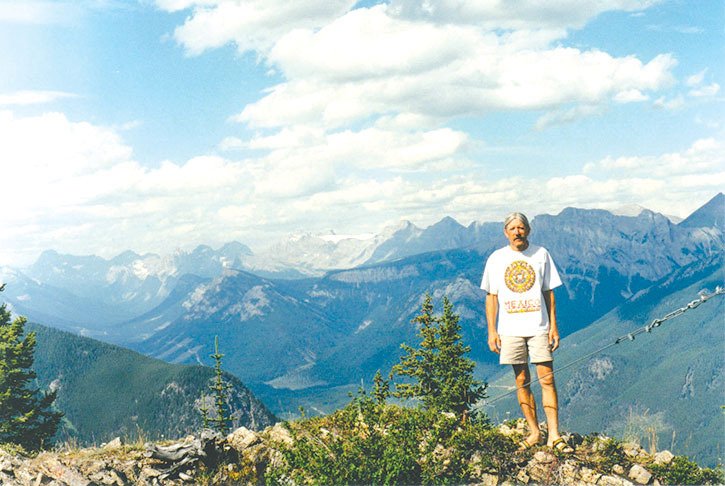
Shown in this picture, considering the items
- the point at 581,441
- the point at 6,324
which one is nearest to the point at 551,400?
the point at 581,441

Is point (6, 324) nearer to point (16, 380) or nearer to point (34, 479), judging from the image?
point (16, 380)

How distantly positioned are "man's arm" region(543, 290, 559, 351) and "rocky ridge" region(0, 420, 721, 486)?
1805mm

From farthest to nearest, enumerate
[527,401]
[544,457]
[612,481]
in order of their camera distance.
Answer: [527,401] → [544,457] → [612,481]

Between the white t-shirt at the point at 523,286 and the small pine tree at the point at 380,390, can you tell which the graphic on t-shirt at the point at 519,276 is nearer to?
the white t-shirt at the point at 523,286

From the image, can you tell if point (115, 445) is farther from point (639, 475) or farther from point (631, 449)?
point (631, 449)

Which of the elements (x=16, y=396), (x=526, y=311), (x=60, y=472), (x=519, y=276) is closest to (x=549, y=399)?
(x=526, y=311)

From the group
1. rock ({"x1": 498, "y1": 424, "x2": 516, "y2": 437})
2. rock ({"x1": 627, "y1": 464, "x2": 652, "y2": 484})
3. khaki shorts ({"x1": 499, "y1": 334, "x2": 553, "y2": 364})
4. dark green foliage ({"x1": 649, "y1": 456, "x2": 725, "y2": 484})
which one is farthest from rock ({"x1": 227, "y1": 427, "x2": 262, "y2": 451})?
dark green foliage ({"x1": 649, "y1": 456, "x2": 725, "y2": 484})

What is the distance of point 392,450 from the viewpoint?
8023 millimetres

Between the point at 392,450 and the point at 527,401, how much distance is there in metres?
3.27

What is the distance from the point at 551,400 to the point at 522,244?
287 centimetres

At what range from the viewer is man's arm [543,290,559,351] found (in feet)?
31.6

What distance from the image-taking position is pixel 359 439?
8.61 meters

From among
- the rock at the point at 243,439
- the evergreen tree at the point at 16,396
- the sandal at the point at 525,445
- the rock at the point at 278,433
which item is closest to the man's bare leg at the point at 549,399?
the sandal at the point at 525,445

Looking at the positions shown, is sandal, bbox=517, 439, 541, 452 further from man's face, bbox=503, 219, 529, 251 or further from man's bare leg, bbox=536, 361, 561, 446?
man's face, bbox=503, 219, 529, 251
